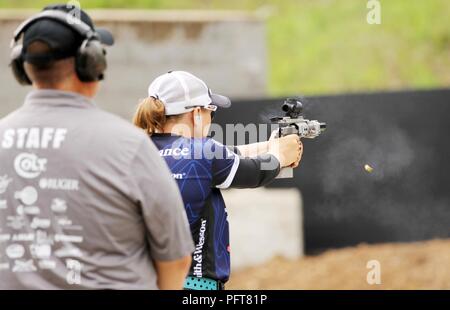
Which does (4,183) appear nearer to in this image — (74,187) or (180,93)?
(74,187)

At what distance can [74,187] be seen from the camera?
268cm

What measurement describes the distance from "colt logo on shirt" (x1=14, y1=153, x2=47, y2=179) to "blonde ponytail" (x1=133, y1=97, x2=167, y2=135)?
4.19 feet

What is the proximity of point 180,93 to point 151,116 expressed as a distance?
17 cm

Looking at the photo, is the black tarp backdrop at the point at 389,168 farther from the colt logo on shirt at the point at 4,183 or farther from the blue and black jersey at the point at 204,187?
the colt logo on shirt at the point at 4,183

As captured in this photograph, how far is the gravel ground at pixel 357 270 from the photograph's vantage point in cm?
947

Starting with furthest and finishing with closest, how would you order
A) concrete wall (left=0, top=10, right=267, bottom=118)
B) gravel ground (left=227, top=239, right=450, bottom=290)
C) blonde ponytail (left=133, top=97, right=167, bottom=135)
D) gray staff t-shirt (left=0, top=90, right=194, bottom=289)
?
concrete wall (left=0, top=10, right=267, bottom=118) → gravel ground (left=227, top=239, right=450, bottom=290) → blonde ponytail (left=133, top=97, right=167, bottom=135) → gray staff t-shirt (left=0, top=90, right=194, bottom=289)

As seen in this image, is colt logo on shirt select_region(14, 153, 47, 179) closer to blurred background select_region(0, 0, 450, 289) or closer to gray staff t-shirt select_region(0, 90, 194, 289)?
gray staff t-shirt select_region(0, 90, 194, 289)

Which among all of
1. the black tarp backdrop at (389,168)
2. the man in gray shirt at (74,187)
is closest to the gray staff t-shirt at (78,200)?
the man in gray shirt at (74,187)

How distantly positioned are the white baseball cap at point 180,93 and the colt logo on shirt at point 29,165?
1306 mm

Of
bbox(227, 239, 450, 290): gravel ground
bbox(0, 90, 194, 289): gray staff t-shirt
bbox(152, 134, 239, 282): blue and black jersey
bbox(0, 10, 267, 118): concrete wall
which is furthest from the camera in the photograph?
bbox(0, 10, 267, 118): concrete wall

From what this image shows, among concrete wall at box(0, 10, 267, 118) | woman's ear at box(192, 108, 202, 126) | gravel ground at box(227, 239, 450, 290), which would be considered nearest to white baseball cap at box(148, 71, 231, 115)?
woman's ear at box(192, 108, 202, 126)

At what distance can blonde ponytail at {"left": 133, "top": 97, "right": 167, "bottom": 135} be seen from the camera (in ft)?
13.0

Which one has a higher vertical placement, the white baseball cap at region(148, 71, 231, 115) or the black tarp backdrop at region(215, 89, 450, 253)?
the black tarp backdrop at region(215, 89, 450, 253)
